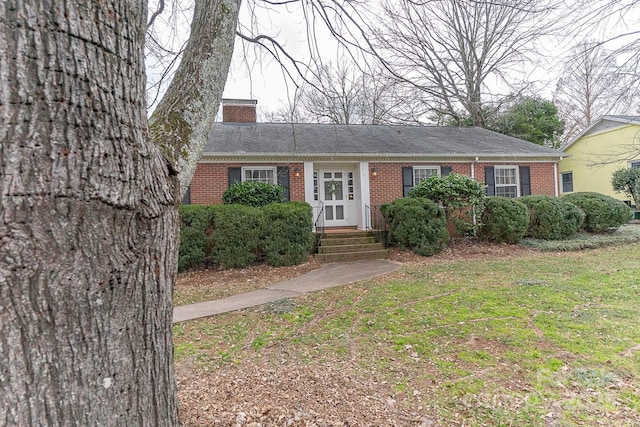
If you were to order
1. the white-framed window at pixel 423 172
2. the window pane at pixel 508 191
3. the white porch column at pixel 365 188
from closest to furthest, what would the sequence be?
the white porch column at pixel 365 188
the white-framed window at pixel 423 172
the window pane at pixel 508 191

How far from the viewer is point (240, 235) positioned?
27.1 ft

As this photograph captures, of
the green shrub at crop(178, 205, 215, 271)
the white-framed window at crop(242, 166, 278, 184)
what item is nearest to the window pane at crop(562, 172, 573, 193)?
the white-framed window at crop(242, 166, 278, 184)

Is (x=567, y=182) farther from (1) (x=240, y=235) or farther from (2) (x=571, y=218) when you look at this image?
(1) (x=240, y=235)

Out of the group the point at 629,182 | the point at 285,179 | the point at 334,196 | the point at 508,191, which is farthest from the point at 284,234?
the point at 629,182

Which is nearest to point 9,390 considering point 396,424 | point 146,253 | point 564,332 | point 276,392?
point 146,253

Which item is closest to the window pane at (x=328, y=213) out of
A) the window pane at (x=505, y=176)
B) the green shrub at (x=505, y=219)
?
the green shrub at (x=505, y=219)

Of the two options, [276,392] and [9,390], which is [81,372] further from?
[276,392]

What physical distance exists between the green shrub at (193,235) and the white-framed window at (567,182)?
20973 millimetres

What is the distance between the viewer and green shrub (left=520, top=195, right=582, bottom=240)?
34.0 ft

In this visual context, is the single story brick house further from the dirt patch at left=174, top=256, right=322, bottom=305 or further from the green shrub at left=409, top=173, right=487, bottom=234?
the dirt patch at left=174, top=256, right=322, bottom=305

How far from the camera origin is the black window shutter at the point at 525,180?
12.9 metres

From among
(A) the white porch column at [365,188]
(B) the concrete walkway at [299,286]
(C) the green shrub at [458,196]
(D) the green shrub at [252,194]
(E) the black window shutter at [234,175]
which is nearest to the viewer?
(B) the concrete walkway at [299,286]

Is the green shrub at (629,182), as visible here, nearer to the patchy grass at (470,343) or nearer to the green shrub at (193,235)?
the patchy grass at (470,343)

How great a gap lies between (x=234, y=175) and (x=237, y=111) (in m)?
4.31
